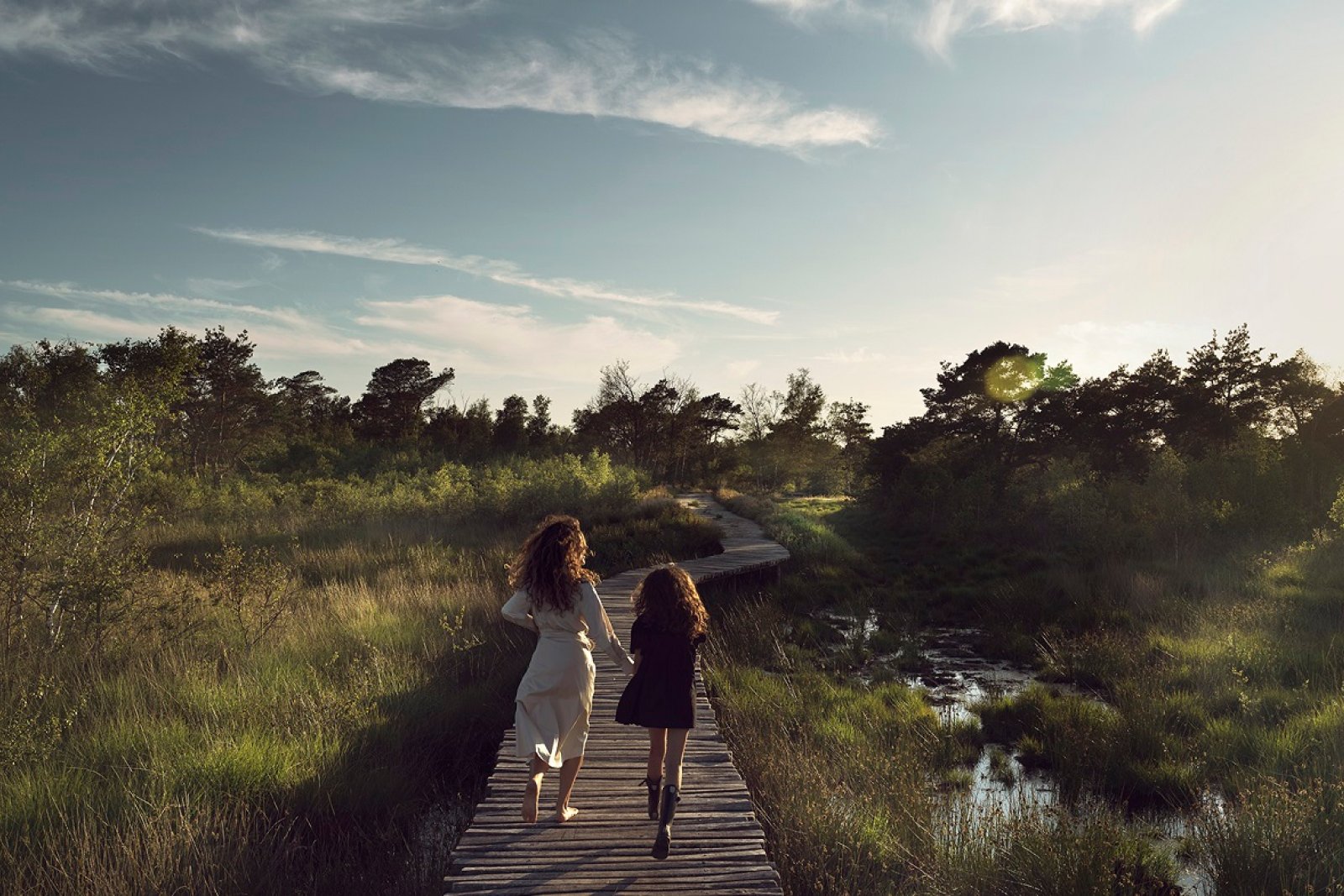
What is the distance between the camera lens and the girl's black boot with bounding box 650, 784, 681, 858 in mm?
4195

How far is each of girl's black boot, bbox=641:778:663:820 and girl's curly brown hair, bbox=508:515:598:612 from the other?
1290mm

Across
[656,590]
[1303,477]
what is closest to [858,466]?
[1303,477]

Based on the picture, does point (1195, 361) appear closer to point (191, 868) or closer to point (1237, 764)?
point (1237, 764)

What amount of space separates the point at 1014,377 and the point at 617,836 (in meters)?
28.9

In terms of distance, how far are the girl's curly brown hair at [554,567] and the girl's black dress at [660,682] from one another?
1.58 feet

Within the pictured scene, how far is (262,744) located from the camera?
5.68 metres

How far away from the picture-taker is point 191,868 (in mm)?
4297

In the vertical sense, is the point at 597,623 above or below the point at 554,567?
below

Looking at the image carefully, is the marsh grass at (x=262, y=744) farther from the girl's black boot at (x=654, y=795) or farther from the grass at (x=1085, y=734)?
the grass at (x=1085, y=734)

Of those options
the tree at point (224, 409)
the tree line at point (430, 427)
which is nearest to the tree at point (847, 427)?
the tree line at point (430, 427)

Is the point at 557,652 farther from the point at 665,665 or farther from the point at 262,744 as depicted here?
the point at 262,744

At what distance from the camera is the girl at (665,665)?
177 inches

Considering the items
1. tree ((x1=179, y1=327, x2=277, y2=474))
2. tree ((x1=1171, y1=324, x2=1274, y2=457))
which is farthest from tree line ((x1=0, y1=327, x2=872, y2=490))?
tree ((x1=1171, y1=324, x2=1274, y2=457))

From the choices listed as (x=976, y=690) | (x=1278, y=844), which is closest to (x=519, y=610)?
(x=1278, y=844)
